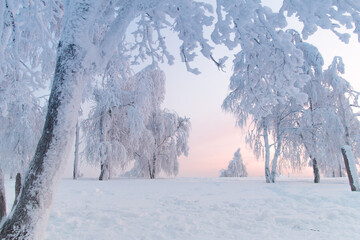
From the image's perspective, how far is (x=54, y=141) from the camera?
2914 millimetres

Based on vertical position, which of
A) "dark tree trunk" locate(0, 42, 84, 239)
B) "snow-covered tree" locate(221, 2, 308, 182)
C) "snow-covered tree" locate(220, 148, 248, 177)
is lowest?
→ "snow-covered tree" locate(220, 148, 248, 177)

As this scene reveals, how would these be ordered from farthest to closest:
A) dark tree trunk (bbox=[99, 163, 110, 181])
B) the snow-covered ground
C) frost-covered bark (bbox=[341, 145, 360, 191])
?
dark tree trunk (bbox=[99, 163, 110, 181]) → frost-covered bark (bbox=[341, 145, 360, 191]) → the snow-covered ground

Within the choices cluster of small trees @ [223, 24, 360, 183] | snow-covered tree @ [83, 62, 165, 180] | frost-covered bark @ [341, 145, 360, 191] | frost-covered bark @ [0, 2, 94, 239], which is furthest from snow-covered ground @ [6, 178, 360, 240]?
snow-covered tree @ [83, 62, 165, 180]

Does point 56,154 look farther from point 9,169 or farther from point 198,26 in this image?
point 9,169

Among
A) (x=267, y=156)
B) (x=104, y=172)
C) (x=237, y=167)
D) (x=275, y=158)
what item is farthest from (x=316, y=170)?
(x=237, y=167)

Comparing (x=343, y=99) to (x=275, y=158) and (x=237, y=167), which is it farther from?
(x=237, y=167)

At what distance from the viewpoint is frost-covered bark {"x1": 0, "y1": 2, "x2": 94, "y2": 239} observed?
264 cm

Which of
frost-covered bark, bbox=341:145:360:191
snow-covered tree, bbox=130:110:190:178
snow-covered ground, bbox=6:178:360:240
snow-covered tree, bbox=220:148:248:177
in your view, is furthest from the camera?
snow-covered tree, bbox=220:148:248:177

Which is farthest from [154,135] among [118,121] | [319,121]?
[319,121]

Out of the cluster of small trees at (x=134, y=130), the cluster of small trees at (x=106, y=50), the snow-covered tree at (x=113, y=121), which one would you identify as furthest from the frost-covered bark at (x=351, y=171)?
the snow-covered tree at (x=113, y=121)

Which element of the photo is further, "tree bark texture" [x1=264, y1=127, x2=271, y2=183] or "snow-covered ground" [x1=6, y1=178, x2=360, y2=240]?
"tree bark texture" [x1=264, y1=127, x2=271, y2=183]

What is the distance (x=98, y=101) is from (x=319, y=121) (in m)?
13.6

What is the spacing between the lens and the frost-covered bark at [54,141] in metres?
2.64

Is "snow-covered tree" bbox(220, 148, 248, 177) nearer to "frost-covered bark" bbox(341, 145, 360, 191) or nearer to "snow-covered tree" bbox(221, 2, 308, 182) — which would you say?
"frost-covered bark" bbox(341, 145, 360, 191)
